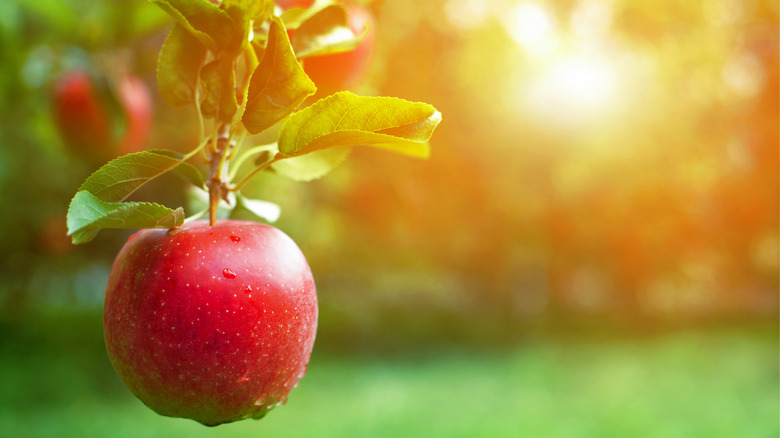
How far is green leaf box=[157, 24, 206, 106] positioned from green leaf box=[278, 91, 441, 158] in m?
0.16

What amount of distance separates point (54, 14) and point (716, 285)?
1617cm

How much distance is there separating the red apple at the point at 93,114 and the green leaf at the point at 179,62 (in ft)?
3.65

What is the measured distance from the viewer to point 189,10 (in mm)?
593

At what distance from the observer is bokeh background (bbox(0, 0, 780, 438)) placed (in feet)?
11.5

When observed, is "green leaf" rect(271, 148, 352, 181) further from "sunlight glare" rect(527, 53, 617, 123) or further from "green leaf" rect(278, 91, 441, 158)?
"sunlight glare" rect(527, 53, 617, 123)

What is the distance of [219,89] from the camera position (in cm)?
66

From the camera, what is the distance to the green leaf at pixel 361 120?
21.4 inches

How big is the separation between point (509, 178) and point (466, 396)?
321 cm

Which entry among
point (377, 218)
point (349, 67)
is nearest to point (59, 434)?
point (377, 218)

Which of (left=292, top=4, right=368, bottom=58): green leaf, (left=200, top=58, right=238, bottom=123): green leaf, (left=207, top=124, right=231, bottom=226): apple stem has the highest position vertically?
(left=292, top=4, right=368, bottom=58): green leaf

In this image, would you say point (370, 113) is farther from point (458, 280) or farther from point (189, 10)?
point (458, 280)

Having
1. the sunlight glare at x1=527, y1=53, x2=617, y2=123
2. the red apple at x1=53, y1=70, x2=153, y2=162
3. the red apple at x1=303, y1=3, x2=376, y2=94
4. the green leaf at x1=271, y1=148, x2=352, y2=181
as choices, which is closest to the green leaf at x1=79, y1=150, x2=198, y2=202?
the green leaf at x1=271, y1=148, x2=352, y2=181

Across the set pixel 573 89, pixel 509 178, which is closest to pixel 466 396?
pixel 509 178

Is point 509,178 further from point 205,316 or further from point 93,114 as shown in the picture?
point 205,316
